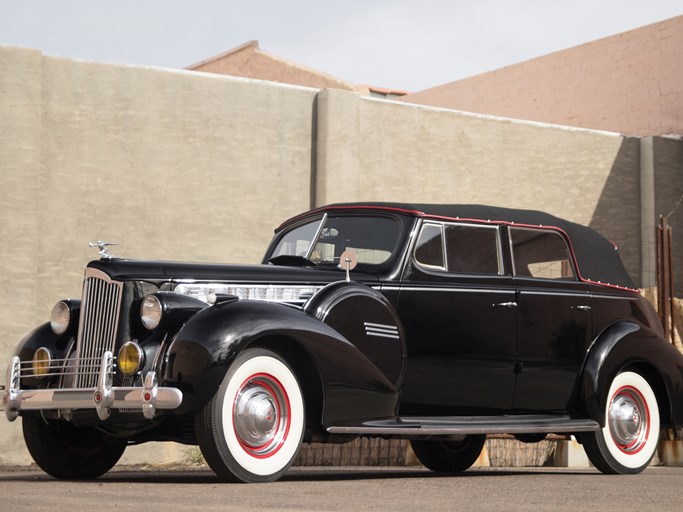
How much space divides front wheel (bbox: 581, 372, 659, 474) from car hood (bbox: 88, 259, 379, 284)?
240 centimetres

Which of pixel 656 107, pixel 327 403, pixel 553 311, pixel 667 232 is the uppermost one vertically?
pixel 656 107

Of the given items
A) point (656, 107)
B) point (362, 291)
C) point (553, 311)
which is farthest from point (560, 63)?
point (362, 291)

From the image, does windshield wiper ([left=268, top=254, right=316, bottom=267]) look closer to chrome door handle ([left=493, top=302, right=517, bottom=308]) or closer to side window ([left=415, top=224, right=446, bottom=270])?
side window ([left=415, top=224, right=446, bottom=270])

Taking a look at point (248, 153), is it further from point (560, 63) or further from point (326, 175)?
point (560, 63)

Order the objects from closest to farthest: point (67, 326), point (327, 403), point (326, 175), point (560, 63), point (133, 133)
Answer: point (327, 403), point (67, 326), point (133, 133), point (326, 175), point (560, 63)

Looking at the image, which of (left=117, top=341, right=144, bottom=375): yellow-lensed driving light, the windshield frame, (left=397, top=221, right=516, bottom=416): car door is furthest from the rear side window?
(left=117, top=341, right=144, bottom=375): yellow-lensed driving light

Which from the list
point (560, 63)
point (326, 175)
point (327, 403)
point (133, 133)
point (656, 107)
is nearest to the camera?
point (327, 403)

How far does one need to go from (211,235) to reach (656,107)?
855cm

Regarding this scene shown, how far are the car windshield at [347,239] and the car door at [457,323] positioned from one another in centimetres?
22

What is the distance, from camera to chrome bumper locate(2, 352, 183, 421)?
20.4 ft

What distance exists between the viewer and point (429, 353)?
7805 millimetres

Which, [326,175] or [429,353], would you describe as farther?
[326,175]

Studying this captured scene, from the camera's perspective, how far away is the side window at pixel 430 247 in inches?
314

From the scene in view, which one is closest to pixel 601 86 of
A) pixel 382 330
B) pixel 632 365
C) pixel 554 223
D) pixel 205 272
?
pixel 554 223
